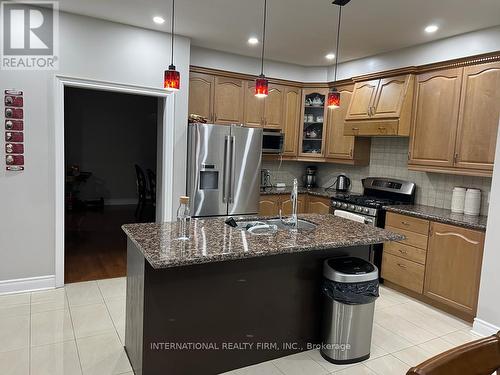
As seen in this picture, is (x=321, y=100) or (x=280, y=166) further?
(x=280, y=166)

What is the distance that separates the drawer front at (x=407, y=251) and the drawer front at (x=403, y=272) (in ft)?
0.14

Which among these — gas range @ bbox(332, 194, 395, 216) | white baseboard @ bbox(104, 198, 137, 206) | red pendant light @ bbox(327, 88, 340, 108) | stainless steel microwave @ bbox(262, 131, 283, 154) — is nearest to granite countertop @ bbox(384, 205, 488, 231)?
gas range @ bbox(332, 194, 395, 216)

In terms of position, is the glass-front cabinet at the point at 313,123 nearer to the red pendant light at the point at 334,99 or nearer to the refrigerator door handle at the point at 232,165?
the refrigerator door handle at the point at 232,165

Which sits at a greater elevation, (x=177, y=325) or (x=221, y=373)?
(x=177, y=325)

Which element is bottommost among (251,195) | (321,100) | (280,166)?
(251,195)

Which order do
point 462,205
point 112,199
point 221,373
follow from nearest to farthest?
1. point 221,373
2. point 462,205
3. point 112,199

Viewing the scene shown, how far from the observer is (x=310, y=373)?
246cm

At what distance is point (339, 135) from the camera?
501cm

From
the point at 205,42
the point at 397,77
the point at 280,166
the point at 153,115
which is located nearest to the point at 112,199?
the point at 153,115

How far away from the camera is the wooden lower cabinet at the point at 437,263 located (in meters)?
3.23

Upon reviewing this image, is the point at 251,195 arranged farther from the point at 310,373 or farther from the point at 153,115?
the point at 153,115

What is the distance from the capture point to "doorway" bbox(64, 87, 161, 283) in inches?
275

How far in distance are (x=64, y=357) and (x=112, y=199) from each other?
20.9 ft

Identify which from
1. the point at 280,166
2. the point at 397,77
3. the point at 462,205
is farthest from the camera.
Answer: the point at 280,166
